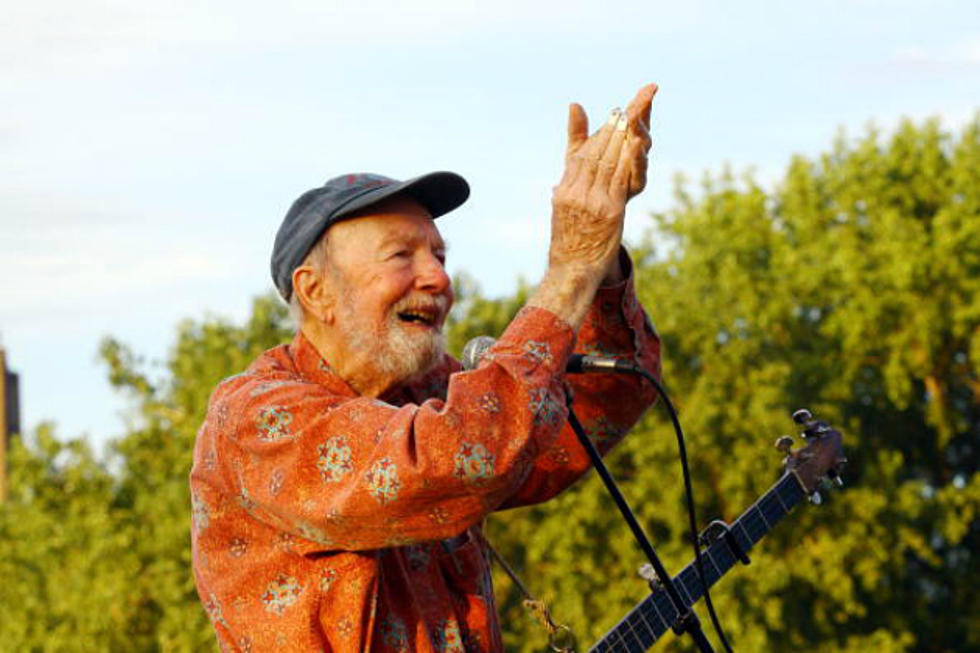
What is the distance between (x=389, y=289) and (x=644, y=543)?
2.78ft

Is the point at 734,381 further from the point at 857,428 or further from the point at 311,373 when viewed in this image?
the point at 311,373

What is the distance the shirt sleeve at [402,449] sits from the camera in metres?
3.45

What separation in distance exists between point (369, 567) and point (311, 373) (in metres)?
0.55

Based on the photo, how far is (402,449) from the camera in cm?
346

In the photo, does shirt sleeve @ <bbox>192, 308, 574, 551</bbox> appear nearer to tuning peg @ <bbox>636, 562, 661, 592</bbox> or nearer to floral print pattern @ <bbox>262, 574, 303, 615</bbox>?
floral print pattern @ <bbox>262, 574, 303, 615</bbox>

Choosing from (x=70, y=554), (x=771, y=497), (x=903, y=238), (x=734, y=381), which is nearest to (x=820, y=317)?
(x=903, y=238)

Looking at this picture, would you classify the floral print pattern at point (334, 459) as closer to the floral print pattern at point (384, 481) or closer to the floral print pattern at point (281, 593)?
the floral print pattern at point (384, 481)

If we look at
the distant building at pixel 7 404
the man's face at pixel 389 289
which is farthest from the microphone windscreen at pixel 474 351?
the distant building at pixel 7 404

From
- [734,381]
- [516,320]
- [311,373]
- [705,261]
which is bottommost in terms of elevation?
[516,320]

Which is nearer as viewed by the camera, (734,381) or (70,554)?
(734,381)

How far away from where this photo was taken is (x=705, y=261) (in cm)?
3384

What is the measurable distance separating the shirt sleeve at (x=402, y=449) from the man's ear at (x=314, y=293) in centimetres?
37

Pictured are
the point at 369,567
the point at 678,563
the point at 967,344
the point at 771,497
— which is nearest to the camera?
the point at 369,567

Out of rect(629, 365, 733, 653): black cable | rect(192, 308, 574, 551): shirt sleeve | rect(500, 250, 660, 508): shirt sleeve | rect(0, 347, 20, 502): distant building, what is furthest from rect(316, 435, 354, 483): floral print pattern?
rect(0, 347, 20, 502): distant building
